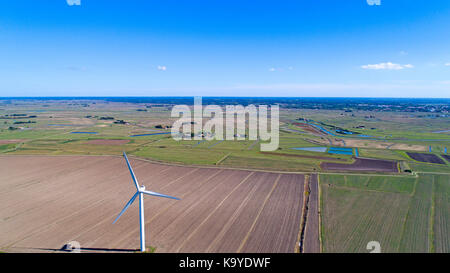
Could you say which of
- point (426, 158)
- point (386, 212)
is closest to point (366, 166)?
point (426, 158)

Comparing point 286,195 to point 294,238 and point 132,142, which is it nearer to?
point 294,238

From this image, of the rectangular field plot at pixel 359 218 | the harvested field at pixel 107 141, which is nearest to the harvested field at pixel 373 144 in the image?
the rectangular field plot at pixel 359 218

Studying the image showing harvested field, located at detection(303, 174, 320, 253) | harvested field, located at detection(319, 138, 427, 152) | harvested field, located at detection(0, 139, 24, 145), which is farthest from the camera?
harvested field, located at detection(0, 139, 24, 145)

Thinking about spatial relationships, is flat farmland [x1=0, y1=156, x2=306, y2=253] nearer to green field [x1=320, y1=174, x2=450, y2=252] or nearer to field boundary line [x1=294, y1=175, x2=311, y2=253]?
field boundary line [x1=294, y1=175, x2=311, y2=253]

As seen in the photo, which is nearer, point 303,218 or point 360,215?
point 303,218

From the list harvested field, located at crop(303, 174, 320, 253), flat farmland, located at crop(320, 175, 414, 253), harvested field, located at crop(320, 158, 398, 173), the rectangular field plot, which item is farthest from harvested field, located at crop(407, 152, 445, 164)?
harvested field, located at crop(303, 174, 320, 253)

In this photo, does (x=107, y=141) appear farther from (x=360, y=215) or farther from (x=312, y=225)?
(x=360, y=215)

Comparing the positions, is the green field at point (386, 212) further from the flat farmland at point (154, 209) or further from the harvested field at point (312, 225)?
the flat farmland at point (154, 209)
